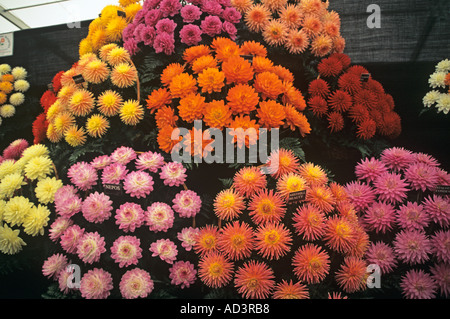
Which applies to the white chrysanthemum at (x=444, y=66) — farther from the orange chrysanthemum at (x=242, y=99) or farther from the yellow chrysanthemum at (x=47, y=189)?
the yellow chrysanthemum at (x=47, y=189)

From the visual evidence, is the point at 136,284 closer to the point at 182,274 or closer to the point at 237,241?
the point at 182,274

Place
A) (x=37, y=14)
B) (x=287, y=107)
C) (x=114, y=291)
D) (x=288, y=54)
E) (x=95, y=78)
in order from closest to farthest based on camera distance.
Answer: (x=114, y=291) < (x=287, y=107) < (x=95, y=78) < (x=288, y=54) < (x=37, y=14)

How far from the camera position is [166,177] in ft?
3.43

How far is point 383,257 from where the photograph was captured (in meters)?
1.00

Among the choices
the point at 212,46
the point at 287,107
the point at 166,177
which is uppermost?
the point at 212,46

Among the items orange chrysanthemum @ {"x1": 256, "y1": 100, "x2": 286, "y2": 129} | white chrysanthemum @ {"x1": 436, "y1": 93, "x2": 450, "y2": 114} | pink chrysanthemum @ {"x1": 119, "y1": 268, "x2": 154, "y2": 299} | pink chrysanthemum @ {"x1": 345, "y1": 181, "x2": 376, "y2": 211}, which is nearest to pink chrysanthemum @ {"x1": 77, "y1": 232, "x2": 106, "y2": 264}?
pink chrysanthemum @ {"x1": 119, "y1": 268, "x2": 154, "y2": 299}

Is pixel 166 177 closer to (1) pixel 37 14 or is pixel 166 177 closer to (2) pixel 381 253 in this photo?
(2) pixel 381 253

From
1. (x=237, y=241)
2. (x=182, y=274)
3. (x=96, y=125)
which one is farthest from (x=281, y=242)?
(x=96, y=125)

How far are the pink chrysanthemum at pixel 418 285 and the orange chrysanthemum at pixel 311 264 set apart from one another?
30 cm

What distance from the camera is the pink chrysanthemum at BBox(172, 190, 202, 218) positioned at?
3.30 ft

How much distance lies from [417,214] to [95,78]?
52.4 inches

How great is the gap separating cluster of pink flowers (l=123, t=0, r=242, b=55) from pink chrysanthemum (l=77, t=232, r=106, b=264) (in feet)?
2.55

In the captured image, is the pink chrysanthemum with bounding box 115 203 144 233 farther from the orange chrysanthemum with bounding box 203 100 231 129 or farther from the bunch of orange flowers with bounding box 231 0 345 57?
the bunch of orange flowers with bounding box 231 0 345 57
